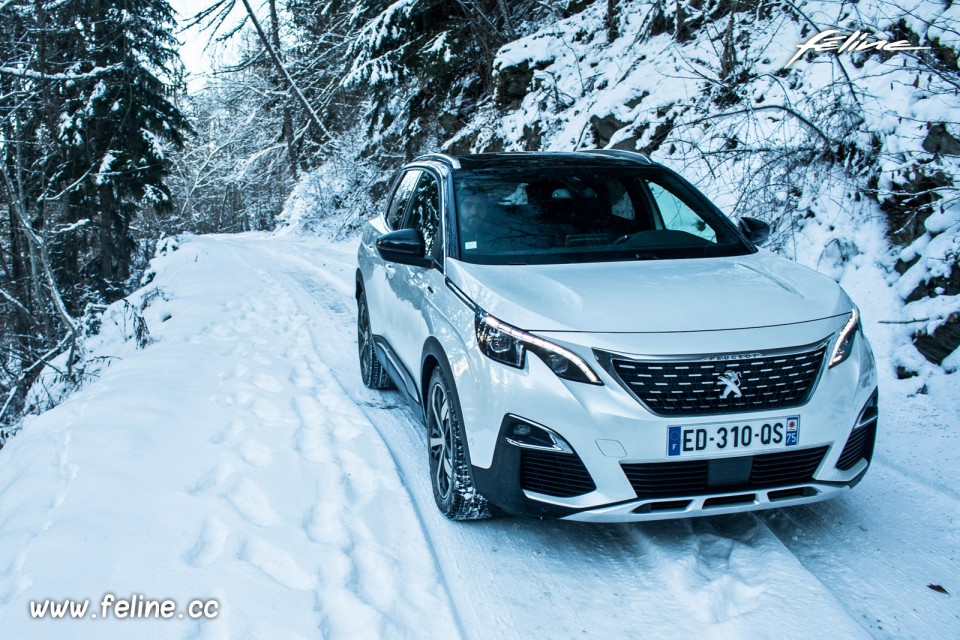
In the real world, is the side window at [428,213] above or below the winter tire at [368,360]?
above

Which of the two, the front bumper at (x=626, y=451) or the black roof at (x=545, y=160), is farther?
the black roof at (x=545, y=160)

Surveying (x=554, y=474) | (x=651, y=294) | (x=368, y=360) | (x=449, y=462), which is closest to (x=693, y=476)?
(x=554, y=474)

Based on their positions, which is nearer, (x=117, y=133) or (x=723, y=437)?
(x=723, y=437)

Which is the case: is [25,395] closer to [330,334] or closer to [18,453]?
[330,334]

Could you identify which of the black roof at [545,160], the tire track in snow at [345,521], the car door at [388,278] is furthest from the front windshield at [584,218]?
the tire track in snow at [345,521]

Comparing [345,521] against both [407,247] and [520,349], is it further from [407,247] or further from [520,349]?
[407,247]

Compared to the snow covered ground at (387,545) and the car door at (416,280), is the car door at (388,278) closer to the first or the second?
the car door at (416,280)

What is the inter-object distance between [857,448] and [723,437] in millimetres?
729

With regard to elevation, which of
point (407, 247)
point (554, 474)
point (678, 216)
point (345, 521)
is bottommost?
point (345, 521)

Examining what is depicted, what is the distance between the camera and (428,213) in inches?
180

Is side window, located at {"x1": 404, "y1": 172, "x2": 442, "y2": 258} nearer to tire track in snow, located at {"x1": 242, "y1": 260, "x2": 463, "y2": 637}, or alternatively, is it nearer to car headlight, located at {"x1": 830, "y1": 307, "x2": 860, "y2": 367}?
tire track in snow, located at {"x1": 242, "y1": 260, "x2": 463, "y2": 637}

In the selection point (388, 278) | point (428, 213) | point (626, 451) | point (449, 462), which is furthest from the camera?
point (388, 278)

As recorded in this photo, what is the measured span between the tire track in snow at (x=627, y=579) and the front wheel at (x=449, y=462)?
0.11 m

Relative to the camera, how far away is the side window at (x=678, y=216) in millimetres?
4188
